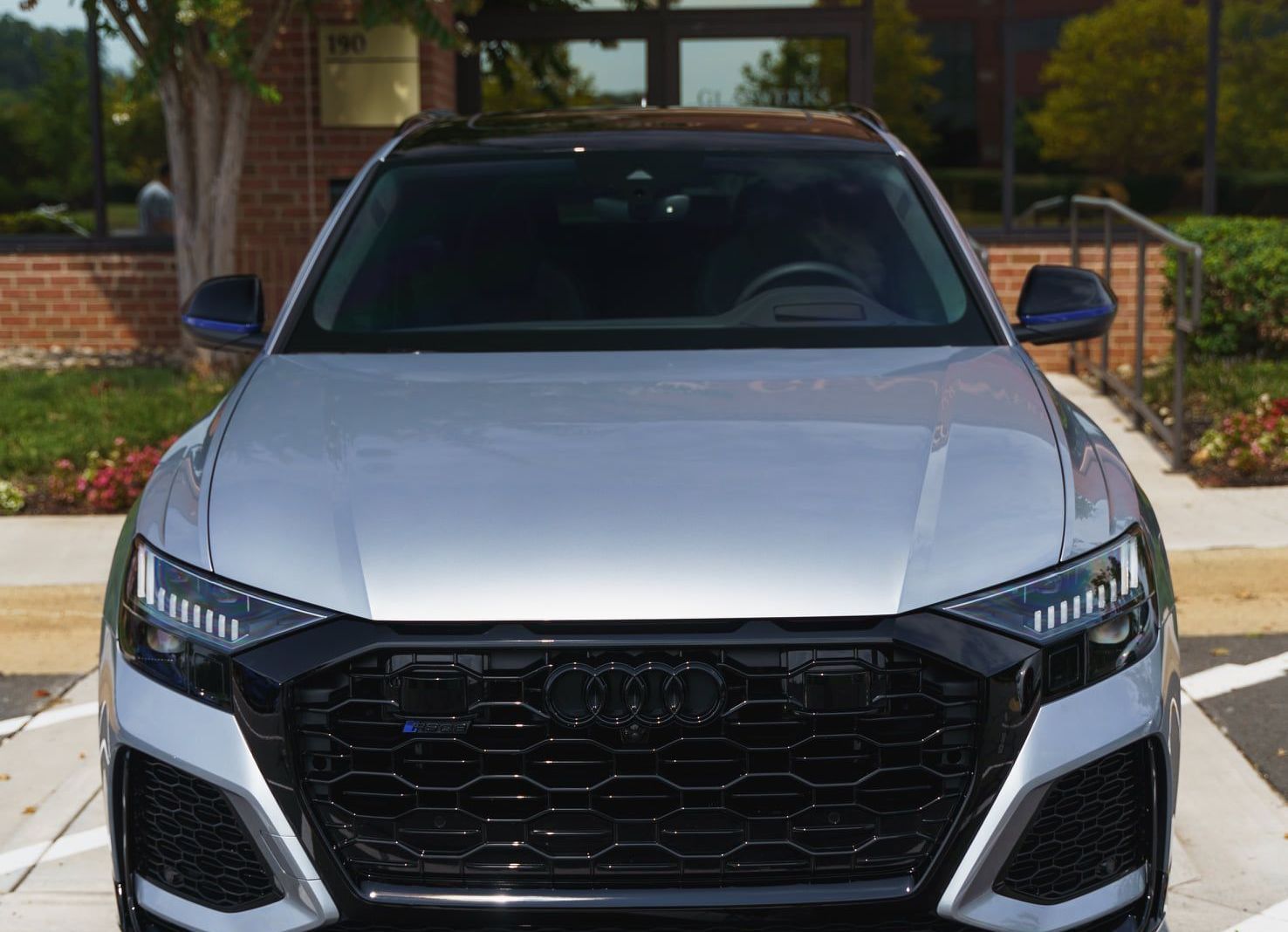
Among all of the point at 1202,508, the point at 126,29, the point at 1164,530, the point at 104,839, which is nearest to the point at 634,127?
the point at 104,839

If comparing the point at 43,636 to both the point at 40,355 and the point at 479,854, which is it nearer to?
the point at 479,854

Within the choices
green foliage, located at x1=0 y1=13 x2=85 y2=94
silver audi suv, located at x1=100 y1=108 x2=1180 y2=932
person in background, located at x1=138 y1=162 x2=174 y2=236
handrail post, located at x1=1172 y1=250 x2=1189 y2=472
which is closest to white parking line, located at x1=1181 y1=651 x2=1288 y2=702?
handrail post, located at x1=1172 y1=250 x2=1189 y2=472

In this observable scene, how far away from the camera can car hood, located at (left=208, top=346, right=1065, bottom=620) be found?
250 cm

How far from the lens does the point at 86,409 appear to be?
8.97 m

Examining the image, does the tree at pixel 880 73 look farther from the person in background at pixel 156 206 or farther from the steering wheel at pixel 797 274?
the steering wheel at pixel 797 274

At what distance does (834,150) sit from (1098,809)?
2251 millimetres

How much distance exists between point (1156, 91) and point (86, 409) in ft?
24.8

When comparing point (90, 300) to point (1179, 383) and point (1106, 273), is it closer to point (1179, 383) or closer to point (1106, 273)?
point (1106, 273)

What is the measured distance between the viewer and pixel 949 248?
13.3 feet

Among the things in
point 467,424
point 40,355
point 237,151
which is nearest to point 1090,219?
point 237,151

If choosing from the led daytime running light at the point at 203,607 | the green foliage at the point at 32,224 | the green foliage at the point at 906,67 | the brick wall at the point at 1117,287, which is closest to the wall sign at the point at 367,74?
the green foliage at the point at 32,224

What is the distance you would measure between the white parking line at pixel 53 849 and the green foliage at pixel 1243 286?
7.37 metres

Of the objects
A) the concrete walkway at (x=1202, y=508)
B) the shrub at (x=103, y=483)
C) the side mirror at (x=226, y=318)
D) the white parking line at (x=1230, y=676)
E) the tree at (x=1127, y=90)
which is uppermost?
the tree at (x=1127, y=90)

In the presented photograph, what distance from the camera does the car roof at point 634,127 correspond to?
174 inches
